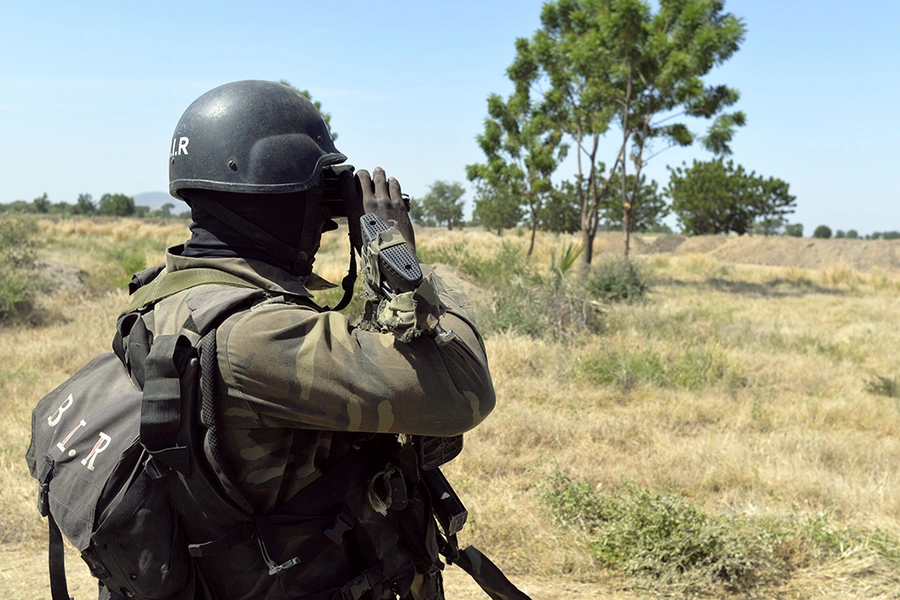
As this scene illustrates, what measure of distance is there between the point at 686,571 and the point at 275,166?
2926 millimetres

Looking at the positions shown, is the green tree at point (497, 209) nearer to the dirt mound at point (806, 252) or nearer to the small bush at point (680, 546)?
the dirt mound at point (806, 252)

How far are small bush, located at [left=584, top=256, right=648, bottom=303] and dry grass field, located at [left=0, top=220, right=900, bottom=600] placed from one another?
52.2 inches

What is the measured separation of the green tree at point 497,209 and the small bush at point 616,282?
27.8 meters

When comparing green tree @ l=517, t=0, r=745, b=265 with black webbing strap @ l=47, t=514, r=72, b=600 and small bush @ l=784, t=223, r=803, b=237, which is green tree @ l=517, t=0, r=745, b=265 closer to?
black webbing strap @ l=47, t=514, r=72, b=600

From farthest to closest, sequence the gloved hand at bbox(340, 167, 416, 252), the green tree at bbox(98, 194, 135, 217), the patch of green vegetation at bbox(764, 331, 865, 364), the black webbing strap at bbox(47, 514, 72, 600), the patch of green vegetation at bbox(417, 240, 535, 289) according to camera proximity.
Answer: the green tree at bbox(98, 194, 135, 217) → the patch of green vegetation at bbox(417, 240, 535, 289) → the patch of green vegetation at bbox(764, 331, 865, 364) → the black webbing strap at bbox(47, 514, 72, 600) → the gloved hand at bbox(340, 167, 416, 252)

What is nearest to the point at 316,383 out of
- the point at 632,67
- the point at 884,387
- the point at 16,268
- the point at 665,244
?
the point at 884,387

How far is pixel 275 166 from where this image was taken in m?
1.81

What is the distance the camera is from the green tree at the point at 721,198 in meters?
42.4

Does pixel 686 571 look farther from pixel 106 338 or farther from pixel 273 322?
pixel 106 338

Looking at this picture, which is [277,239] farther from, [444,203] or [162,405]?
[444,203]

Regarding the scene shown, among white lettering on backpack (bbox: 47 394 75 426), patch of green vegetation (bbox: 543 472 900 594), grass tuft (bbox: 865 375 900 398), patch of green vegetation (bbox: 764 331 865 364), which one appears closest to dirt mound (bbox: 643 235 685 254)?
patch of green vegetation (bbox: 764 331 865 364)

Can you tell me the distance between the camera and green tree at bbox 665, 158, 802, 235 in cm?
4241

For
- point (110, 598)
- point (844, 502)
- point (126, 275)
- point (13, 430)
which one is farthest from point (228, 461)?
point (126, 275)

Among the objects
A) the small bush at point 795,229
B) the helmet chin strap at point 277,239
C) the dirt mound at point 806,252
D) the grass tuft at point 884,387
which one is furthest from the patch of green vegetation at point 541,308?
the small bush at point 795,229
